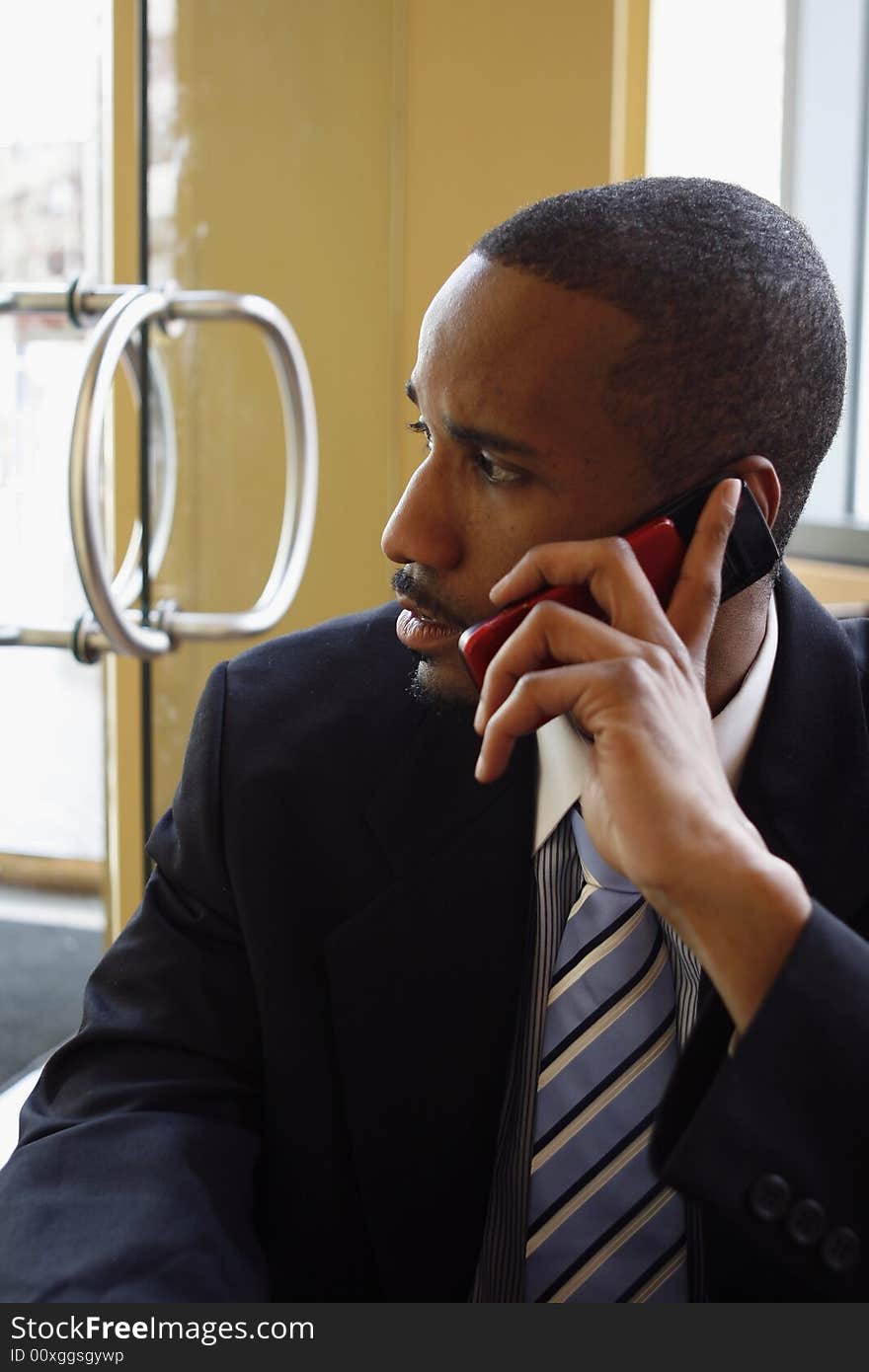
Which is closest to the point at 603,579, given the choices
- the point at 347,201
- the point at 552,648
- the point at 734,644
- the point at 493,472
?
the point at 552,648

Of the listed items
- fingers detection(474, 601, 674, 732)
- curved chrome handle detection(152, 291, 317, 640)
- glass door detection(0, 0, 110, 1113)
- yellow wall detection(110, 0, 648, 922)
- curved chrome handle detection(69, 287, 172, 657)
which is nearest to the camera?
fingers detection(474, 601, 674, 732)

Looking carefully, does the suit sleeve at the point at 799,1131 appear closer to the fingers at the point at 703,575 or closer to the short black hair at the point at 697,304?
the fingers at the point at 703,575

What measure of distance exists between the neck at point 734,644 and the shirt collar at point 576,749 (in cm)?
1

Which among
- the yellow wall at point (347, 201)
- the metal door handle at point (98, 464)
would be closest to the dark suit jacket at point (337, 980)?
the metal door handle at point (98, 464)

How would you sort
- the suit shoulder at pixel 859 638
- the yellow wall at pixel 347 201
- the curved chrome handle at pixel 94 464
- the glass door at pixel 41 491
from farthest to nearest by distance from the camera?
the yellow wall at pixel 347 201 < the glass door at pixel 41 491 < the curved chrome handle at pixel 94 464 < the suit shoulder at pixel 859 638

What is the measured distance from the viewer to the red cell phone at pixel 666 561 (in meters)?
1.00

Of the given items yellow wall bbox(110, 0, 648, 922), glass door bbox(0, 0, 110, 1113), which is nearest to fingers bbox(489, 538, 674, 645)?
glass door bbox(0, 0, 110, 1113)

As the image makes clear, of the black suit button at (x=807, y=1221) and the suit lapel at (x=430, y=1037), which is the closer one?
the black suit button at (x=807, y=1221)

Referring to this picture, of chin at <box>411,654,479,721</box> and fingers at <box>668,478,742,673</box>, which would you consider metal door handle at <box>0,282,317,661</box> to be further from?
fingers at <box>668,478,742,673</box>

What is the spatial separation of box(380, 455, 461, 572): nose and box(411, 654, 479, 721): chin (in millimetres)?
90

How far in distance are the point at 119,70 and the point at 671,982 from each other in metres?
1.45

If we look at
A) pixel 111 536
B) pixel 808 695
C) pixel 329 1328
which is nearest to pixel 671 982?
pixel 808 695

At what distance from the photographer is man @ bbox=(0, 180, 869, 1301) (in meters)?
1.07

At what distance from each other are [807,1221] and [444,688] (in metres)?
0.51
